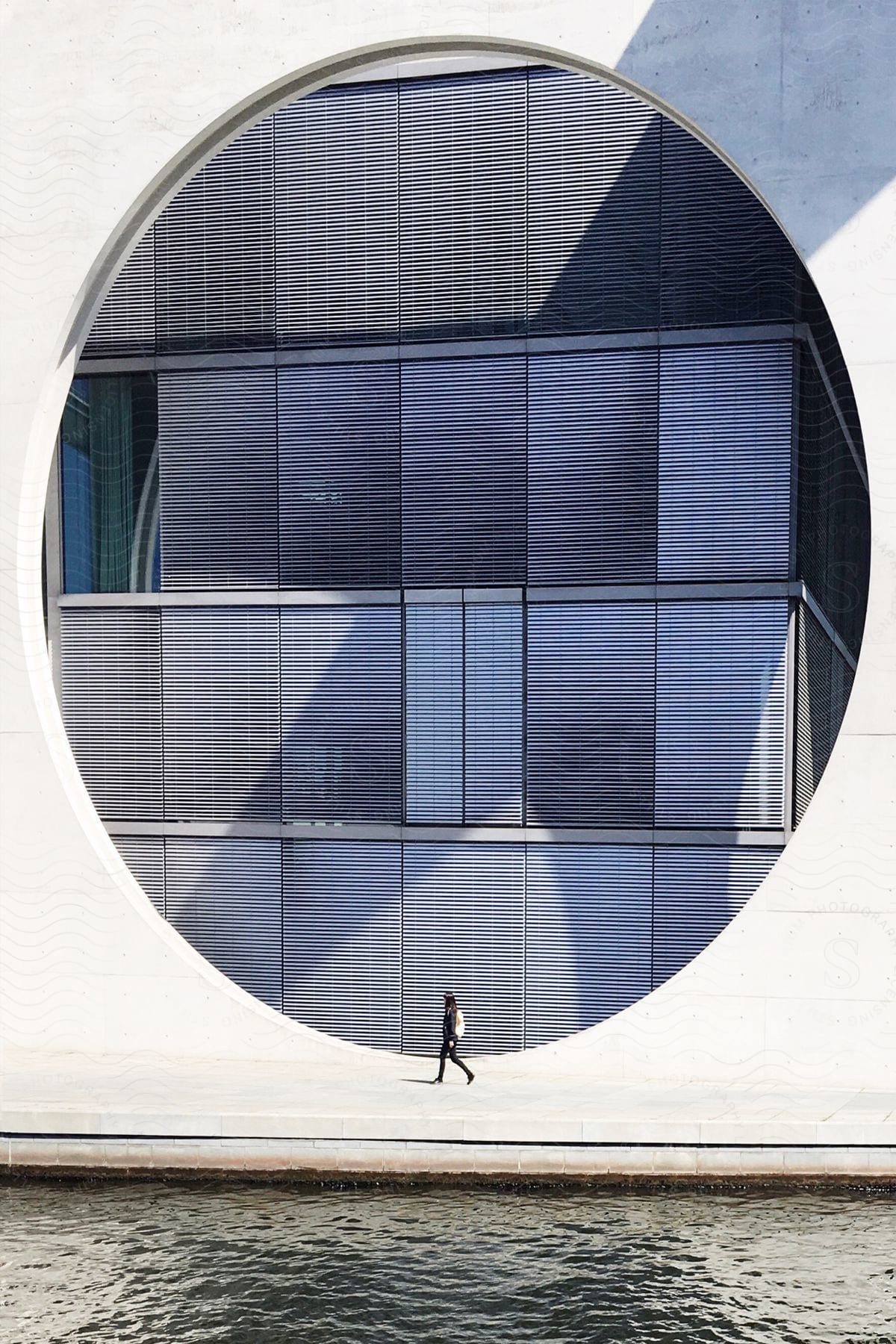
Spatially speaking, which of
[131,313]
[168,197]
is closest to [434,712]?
[131,313]

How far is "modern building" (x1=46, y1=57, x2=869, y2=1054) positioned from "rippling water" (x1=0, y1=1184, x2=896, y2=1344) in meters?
5.73

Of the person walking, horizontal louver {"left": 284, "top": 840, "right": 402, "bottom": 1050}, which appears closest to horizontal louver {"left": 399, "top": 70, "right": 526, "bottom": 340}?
horizontal louver {"left": 284, "top": 840, "right": 402, "bottom": 1050}

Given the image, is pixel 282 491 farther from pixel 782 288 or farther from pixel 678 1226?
pixel 678 1226

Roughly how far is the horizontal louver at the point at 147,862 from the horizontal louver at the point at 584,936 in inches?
212

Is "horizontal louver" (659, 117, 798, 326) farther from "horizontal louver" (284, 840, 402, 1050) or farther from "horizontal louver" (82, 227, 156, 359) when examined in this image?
"horizontal louver" (284, 840, 402, 1050)

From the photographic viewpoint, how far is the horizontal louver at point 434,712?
20016mm

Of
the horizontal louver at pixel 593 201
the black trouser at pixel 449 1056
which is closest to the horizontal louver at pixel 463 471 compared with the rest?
the horizontal louver at pixel 593 201

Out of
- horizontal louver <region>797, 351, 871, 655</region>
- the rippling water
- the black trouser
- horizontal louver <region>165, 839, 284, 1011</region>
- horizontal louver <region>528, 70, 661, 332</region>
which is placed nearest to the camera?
the rippling water

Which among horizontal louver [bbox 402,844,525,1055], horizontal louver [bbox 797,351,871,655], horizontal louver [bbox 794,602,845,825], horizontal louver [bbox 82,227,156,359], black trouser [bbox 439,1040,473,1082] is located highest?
horizontal louver [bbox 82,227,156,359]

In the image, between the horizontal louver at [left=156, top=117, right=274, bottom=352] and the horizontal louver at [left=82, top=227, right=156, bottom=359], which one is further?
the horizontal louver at [left=82, top=227, right=156, bottom=359]

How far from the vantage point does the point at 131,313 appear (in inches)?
825

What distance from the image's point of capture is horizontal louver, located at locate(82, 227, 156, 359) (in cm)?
2088

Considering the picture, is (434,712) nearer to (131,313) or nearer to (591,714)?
(591,714)

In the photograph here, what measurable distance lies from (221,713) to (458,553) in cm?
408
